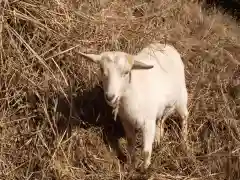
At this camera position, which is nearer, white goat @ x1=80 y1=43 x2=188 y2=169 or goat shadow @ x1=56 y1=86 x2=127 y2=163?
white goat @ x1=80 y1=43 x2=188 y2=169

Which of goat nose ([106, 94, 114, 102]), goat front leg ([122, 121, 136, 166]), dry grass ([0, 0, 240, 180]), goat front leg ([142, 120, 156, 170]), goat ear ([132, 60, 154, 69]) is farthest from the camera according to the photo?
dry grass ([0, 0, 240, 180])

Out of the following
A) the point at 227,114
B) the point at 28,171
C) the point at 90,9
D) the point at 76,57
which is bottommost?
the point at 28,171

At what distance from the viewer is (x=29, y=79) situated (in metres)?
3.90

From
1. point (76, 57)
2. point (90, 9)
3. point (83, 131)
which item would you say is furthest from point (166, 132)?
point (90, 9)

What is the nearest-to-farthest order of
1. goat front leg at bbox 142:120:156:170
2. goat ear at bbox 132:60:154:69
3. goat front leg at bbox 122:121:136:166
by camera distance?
goat ear at bbox 132:60:154:69
goat front leg at bbox 142:120:156:170
goat front leg at bbox 122:121:136:166

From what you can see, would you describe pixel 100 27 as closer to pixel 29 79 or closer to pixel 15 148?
pixel 29 79

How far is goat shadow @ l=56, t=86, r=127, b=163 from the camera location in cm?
386

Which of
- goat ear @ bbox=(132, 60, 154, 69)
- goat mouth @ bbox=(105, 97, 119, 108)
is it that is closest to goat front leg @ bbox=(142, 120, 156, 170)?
goat mouth @ bbox=(105, 97, 119, 108)

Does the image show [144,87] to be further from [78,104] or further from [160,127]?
[78,104]

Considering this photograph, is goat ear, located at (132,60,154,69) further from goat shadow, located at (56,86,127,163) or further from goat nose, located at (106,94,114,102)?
goat shadow, located at (56,86,127,163)

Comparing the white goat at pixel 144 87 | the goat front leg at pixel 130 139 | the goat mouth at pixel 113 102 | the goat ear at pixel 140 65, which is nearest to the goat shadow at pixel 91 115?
the goat front leg at pixel 130 139

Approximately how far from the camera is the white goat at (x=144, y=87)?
3141 millimetres

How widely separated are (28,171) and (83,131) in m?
0.47

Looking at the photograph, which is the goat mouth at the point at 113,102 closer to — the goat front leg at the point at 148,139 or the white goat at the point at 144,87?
the white goat at the point at 144,87
